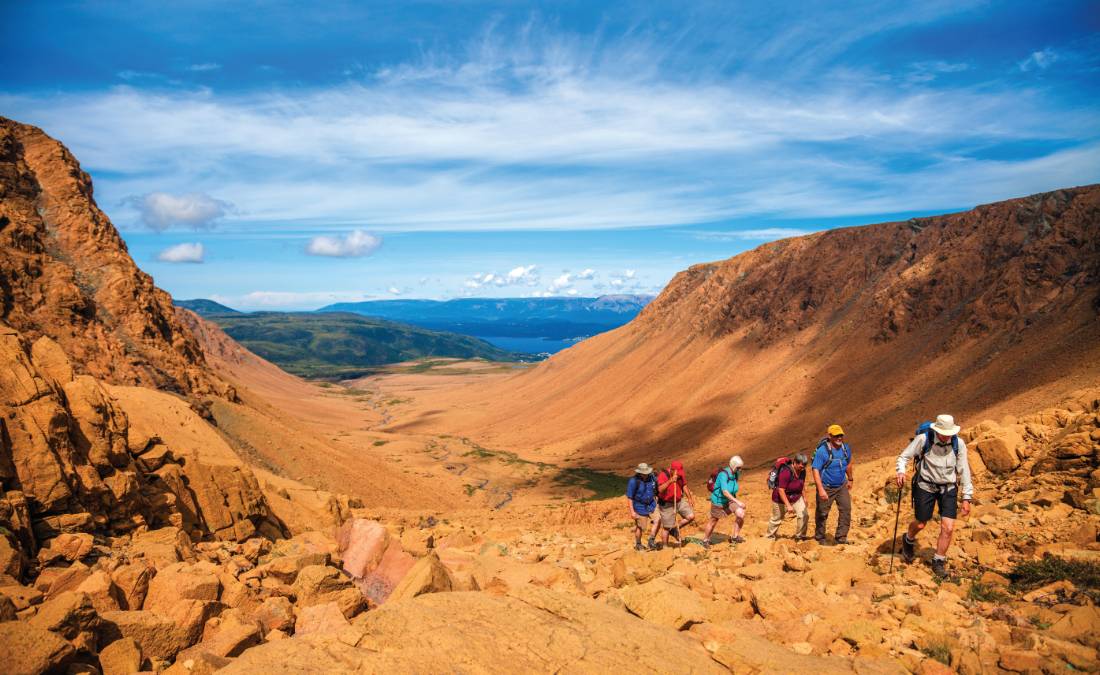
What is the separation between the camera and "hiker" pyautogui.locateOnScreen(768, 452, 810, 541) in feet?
36.2

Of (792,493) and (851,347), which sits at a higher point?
(851,347)

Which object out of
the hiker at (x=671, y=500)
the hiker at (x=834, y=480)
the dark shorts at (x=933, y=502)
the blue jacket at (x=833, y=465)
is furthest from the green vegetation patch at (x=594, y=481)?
the dark shorts at (x=933, y=502)

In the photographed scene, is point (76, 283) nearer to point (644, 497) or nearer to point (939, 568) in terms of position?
point (644, 497)

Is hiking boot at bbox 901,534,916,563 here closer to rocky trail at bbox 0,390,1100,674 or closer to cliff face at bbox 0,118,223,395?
rocky trail at bbox 0,390,1100,674

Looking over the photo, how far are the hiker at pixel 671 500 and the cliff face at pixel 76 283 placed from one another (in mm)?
21667

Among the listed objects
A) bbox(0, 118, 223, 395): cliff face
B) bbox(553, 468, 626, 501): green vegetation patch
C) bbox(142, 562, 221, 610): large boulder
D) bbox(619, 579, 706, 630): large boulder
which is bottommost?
bbox(553, 468, 626, 501): green vegetation patch

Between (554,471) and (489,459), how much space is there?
689 centimetres

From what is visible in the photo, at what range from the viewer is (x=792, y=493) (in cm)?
1121

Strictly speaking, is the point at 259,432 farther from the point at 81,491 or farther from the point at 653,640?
the point at 653,640

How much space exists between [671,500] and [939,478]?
468cm

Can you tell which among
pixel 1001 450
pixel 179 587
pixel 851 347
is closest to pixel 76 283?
pixel 179 587

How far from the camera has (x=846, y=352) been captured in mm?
45062

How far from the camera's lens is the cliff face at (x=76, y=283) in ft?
72.6

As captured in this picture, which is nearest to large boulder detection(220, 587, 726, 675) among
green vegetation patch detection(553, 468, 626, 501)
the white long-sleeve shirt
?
the white long-sleeve shirt
